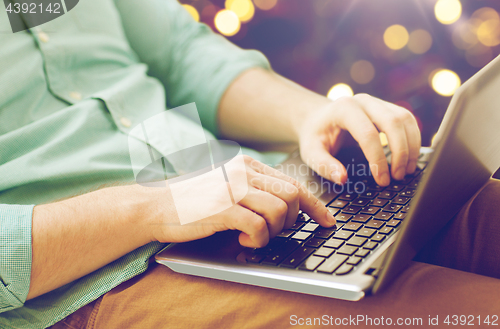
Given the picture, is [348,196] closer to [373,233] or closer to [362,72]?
[373,233]

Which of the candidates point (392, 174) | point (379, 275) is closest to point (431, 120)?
point (392, 174)

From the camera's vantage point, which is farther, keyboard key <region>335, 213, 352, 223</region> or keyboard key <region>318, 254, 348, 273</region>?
keyboard key <region>335, 213, 352, 223</region>

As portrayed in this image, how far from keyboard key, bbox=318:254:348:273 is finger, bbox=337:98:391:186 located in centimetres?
21

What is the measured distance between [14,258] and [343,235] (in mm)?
374

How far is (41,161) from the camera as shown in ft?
1.72

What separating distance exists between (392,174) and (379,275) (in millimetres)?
284

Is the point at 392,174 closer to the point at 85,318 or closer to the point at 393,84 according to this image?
the point at 85,318

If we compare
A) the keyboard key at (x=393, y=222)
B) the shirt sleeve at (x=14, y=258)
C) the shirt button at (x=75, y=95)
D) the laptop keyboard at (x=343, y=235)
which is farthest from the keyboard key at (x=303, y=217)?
the shirt button at (x=75, y=95)

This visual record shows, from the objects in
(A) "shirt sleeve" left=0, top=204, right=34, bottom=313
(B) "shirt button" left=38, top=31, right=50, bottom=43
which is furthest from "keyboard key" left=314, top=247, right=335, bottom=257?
(B) "shirt button" left=38, top=31, right=50, bottom=43

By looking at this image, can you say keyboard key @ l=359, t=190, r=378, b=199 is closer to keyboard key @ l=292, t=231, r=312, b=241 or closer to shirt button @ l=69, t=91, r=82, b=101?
keyboard key @ l=292, t=231, r=312, b=241

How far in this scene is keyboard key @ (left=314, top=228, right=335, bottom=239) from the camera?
0.42 meters

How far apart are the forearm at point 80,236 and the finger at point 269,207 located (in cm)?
14

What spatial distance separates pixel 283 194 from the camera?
1.37 feet

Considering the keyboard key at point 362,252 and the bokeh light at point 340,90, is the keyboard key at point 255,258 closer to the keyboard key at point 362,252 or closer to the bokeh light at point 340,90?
the keyboard key at point 362,252
